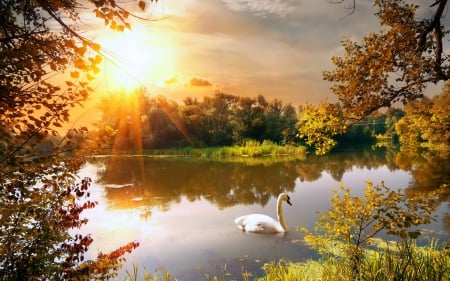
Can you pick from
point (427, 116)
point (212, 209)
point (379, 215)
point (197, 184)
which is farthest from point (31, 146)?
point (197, 184)

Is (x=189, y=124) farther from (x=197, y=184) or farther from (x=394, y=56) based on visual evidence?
(x=394, y=56)

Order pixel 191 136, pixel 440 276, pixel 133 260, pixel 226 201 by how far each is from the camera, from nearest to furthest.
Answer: pixel 440 276 → pixel 133 260 → pixel 226 201 → pixel 191 136

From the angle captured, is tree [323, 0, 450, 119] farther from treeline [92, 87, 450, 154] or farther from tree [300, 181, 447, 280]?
treeline [92, 87, 450, 154]

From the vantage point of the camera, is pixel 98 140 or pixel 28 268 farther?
pixel 98 140

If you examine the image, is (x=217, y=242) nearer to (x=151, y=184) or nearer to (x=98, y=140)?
(x=98, y=140)

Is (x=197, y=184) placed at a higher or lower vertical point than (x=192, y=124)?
lower

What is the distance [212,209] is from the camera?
1024 centimetres

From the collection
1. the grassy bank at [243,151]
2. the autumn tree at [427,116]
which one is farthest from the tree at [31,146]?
the grassy bank at [243,151]

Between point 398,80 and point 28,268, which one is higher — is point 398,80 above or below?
above

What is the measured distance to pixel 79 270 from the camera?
2912 millimetres

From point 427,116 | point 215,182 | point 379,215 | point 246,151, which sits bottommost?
point 215,182

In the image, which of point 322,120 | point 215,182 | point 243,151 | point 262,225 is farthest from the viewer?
point 243,151

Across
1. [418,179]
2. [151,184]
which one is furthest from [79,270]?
[418,179]

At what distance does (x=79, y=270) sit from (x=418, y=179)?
45.9 ft
